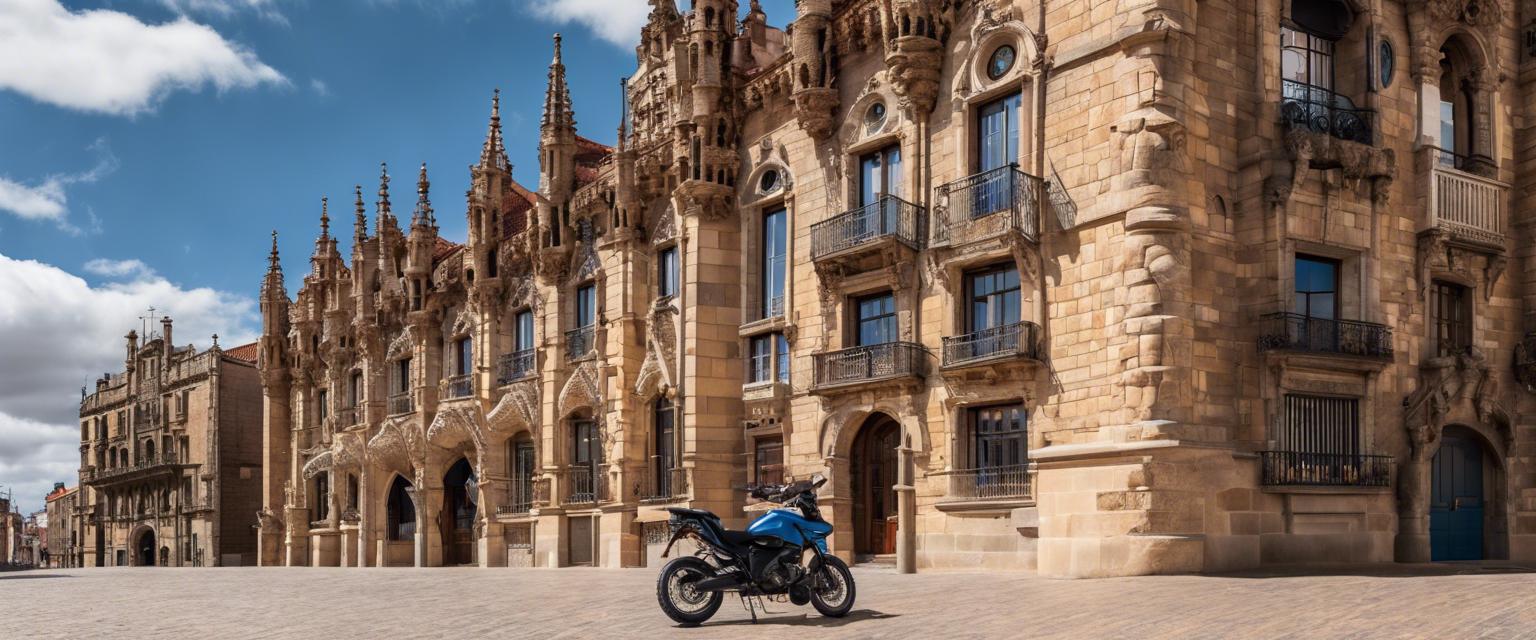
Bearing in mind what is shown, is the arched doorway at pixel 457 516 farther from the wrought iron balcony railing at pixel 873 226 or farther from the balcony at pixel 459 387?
the wrought iron balcony railing at pixel 873 226

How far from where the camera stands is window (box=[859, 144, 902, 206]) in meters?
23.9

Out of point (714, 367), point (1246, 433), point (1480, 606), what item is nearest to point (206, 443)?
point (714, 367)

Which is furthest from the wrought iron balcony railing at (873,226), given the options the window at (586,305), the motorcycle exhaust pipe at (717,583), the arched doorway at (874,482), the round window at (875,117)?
the motorcycle exhaust pipe at (717,583)

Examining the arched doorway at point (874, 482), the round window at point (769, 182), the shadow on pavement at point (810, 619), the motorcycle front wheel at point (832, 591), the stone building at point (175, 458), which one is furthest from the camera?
the stone building at point (175, 458)

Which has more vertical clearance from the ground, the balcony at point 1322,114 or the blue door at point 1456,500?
the balcony at point 1322,114

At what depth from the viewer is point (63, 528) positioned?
329ft

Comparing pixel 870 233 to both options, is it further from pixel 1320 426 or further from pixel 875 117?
pixel 1320 426

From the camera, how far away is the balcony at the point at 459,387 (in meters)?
36.9

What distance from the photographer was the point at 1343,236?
2028 centimetres

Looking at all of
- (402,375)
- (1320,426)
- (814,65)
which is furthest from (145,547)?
(1320,426)

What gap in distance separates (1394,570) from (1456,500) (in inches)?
157

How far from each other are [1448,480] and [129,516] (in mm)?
61822

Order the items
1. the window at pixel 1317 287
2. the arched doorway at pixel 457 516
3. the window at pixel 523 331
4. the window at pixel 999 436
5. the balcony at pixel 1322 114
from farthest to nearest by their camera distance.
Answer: the arched doorway at pixel 457 516, the window at pixel 523 331, the window at pixel 999 436, the window at pixel 1317 287, the balcony at pixel 1322 114

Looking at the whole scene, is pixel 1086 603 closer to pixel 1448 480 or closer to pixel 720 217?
pixel 1448 480
